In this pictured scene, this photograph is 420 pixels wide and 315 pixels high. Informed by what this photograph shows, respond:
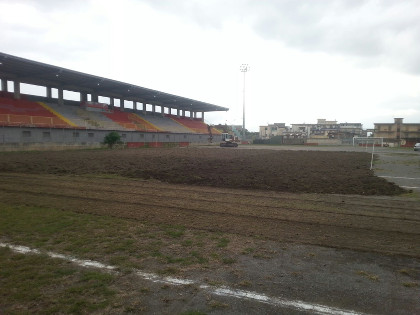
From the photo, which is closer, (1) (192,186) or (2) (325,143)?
(1) (192,186)

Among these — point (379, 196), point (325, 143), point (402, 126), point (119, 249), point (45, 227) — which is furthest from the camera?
point (402, 126)

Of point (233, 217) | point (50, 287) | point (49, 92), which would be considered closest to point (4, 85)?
point (49, 92)

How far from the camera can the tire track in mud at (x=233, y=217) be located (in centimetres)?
521

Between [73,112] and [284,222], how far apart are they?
4136 centimetres

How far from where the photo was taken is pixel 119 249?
15.1 feet

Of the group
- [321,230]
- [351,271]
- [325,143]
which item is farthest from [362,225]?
[325,143]

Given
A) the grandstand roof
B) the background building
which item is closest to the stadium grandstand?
the grandstand roof

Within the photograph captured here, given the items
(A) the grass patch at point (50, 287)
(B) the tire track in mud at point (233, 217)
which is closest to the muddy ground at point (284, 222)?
(B) the tire track in mud at point (233, 217)

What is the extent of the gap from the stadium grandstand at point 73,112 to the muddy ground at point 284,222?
2223cm

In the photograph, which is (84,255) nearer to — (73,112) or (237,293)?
(237,293)

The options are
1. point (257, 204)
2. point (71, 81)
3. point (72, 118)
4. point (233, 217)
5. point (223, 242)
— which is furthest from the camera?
point (71, 81)

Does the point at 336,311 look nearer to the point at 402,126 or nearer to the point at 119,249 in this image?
the point at 119,249

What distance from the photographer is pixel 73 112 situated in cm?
4088

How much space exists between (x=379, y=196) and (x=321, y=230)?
4.85m
